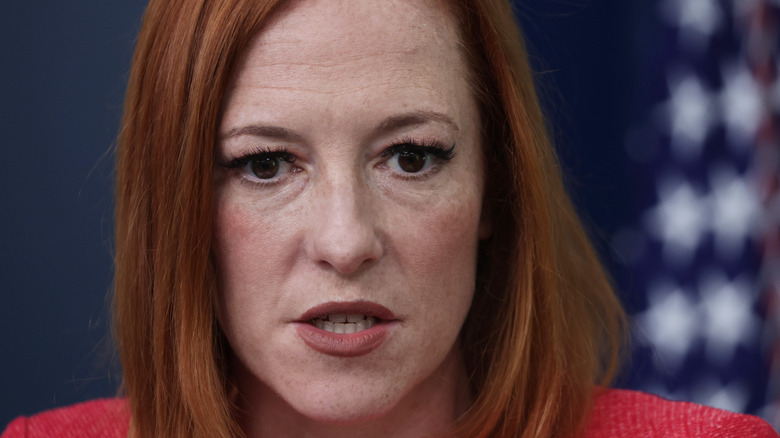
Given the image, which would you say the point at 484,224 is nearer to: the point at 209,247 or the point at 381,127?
the point at 381,127

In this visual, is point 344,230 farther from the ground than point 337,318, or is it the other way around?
point 344,230

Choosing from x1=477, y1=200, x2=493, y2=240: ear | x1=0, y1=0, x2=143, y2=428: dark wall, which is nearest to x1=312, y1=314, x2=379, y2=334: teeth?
x1=477, y1=200, x2=493, y2=240: ear

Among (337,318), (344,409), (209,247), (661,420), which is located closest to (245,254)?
(209,247)

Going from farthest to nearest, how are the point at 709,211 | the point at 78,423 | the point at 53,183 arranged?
the point at 709,211
the point at 53,183
the point at 78,423

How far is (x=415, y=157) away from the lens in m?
1.30

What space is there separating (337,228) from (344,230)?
0.01 metres

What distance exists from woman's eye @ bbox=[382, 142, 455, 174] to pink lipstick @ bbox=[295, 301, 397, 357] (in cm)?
21

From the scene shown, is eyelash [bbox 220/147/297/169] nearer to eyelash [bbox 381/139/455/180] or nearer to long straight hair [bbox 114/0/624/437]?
long straight hair [bbox 114/0/624/437]

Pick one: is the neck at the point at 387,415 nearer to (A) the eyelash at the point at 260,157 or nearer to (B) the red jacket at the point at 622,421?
(B) the red jacket at the point at 622,421

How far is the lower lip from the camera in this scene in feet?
4.04

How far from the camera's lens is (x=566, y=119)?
223 cm

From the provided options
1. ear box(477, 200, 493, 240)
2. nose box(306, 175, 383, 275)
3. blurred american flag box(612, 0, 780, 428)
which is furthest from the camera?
blurred american flag box(612, 0, 780, 428)

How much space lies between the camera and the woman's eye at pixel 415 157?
1279 mm

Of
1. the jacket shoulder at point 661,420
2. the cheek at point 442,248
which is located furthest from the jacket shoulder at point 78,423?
the jacket shoulder at point 661,420
